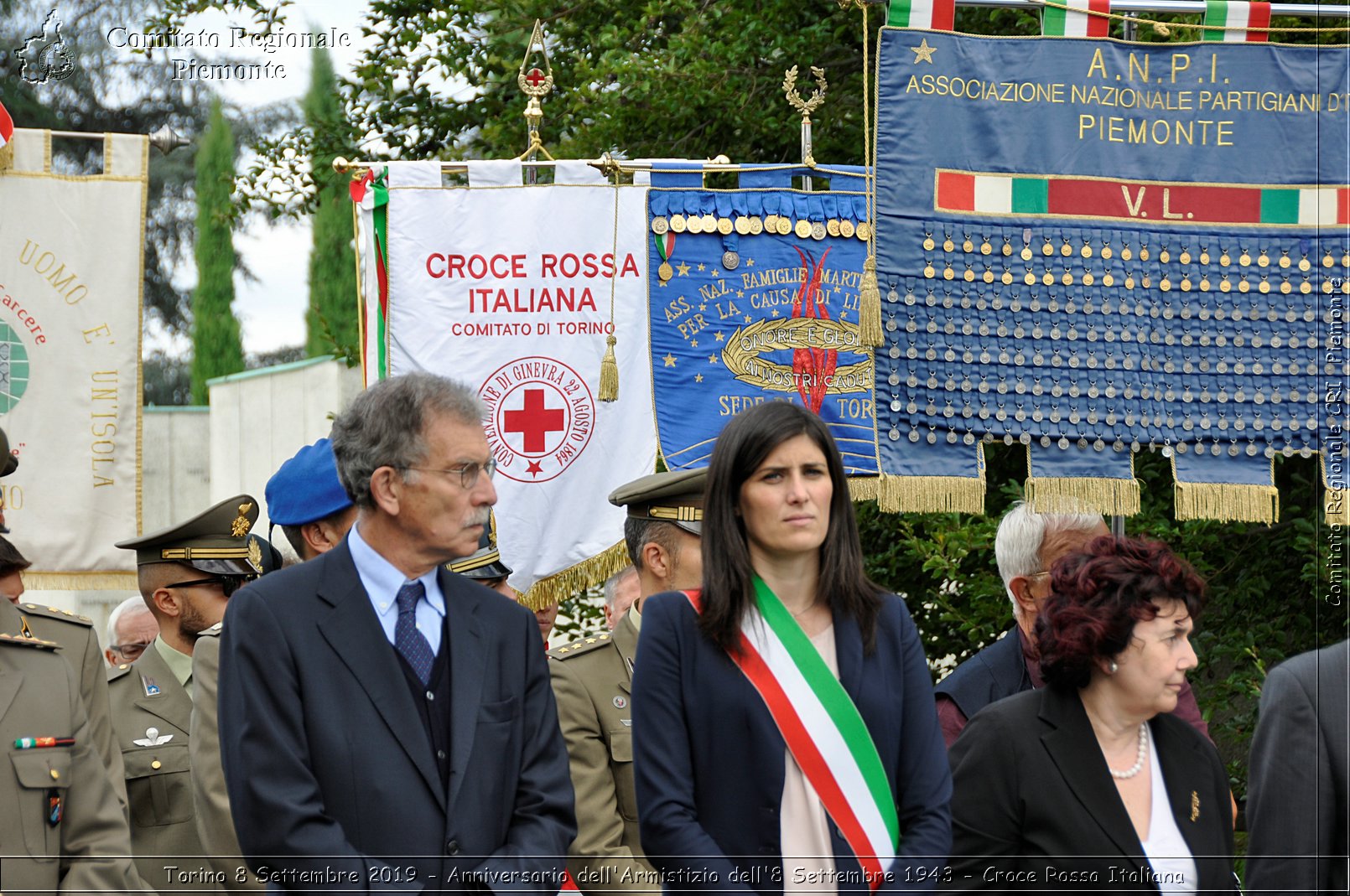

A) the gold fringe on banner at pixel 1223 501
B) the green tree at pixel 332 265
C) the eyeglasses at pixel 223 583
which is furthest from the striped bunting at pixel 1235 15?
the green tree at pixel 332 265

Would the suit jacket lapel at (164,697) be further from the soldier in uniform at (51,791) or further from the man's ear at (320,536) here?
the soldier in uniform at (51,791)

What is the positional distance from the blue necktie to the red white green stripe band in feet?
9.78

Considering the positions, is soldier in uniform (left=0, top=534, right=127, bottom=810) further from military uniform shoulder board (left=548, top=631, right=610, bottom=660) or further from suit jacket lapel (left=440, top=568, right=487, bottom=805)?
military uniform shoulder board (left=548, top=631, right=610, bottom=660)

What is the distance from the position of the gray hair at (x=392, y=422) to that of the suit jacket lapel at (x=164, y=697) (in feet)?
4.76

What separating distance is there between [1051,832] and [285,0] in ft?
25.6

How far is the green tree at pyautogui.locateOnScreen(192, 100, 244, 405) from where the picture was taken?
17281mm

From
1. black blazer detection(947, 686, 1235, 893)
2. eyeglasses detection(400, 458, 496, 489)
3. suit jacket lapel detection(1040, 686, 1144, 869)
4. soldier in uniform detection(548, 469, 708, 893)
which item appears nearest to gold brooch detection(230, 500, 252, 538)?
soldier in uniform detection(548, 469, 708, 893)

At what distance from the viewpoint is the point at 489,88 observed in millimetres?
9711

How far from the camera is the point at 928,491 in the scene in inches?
225

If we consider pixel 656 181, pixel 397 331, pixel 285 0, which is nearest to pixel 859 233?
pixel 656 181

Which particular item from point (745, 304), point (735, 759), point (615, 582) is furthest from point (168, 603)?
point (745, 304)

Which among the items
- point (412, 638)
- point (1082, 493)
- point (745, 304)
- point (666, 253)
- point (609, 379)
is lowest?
point (412, 638)

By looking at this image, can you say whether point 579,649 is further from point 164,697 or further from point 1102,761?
point 1102,761

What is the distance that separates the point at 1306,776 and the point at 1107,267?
291cm
